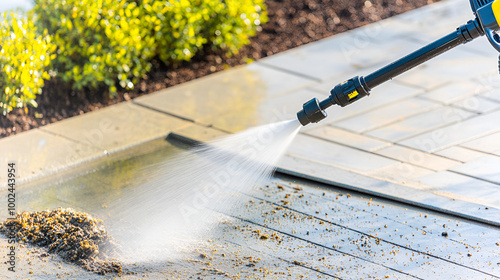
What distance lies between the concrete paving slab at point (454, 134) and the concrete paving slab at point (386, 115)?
0.34m

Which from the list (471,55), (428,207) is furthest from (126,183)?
(471,55)

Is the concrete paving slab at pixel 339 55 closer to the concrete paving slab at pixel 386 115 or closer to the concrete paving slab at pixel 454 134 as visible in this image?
the concrete paving slab at pixel 386 115

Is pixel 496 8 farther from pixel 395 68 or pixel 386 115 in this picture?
pixel 386 115

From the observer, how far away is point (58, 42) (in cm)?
536

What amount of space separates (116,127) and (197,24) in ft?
4.98

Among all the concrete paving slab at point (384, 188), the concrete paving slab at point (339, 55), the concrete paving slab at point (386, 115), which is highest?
the concrete paving slab at point (339, 55)

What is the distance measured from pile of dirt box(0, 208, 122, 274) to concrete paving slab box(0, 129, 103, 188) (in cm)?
70

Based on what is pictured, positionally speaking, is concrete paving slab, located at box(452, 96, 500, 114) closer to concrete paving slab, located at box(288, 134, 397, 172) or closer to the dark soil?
concrete paving slab, located at box(288, 134, 397, 172)

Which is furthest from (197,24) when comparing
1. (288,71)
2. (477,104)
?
(477,104)

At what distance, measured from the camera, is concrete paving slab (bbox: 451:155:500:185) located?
425cm

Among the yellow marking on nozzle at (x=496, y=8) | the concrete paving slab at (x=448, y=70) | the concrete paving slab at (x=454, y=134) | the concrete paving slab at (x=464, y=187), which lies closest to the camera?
the yellow marking on nozzle at (x=496, y=8)

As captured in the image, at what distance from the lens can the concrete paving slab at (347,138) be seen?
4.76 m

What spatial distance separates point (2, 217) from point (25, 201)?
22 cm

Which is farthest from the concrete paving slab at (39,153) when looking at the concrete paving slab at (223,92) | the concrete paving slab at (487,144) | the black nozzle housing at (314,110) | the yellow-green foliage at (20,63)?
the concrete paving slab at (487,144)
